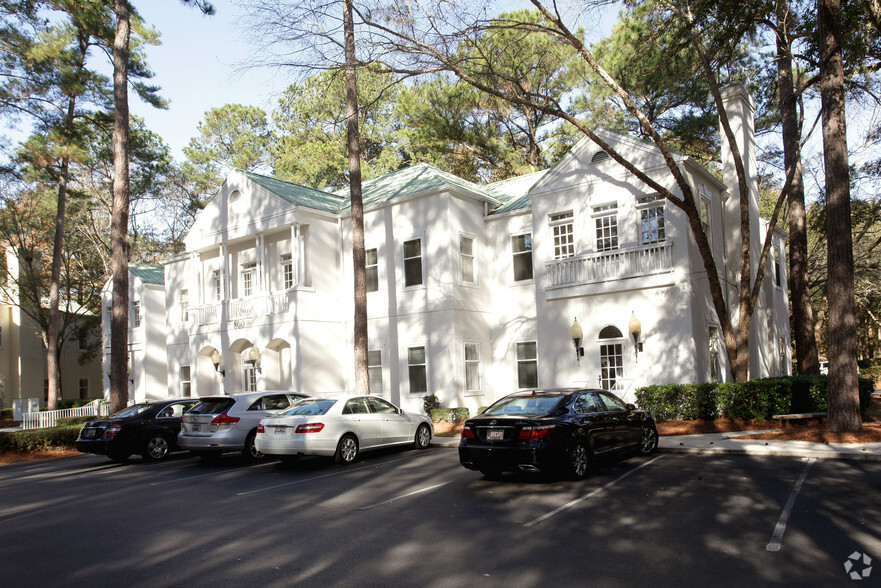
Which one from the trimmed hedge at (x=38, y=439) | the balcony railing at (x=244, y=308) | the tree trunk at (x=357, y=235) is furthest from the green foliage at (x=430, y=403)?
the trimmed hedge at (x=38, y=439)

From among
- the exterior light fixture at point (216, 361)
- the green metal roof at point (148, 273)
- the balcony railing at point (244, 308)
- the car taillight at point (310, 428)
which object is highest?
the green metal roof at point (148, 273)

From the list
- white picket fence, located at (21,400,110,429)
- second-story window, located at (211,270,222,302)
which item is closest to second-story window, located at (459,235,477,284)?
second-story window, located at (211,270,222,302)

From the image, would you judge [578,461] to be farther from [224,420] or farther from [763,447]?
[224,420]

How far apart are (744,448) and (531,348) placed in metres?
10.5

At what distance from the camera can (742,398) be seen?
16.2m

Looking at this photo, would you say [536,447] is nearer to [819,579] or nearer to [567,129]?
[819,579]

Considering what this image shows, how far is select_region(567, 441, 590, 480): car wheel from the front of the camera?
388 inches

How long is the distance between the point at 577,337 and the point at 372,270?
8.57 meters

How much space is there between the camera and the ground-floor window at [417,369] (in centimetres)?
2256

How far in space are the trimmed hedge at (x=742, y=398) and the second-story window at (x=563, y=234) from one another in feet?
19.7

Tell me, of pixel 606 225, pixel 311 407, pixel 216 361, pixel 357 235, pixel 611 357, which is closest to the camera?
pixel 311 407

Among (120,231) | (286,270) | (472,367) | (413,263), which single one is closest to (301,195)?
(286,270)

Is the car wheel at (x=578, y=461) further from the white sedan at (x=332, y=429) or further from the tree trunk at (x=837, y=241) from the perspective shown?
the tree trunk at (x=837, y=241)

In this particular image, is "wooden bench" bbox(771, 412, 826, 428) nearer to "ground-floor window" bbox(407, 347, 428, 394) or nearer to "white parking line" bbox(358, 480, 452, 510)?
"white parking line" bbox(358, 480, 452, 510)
